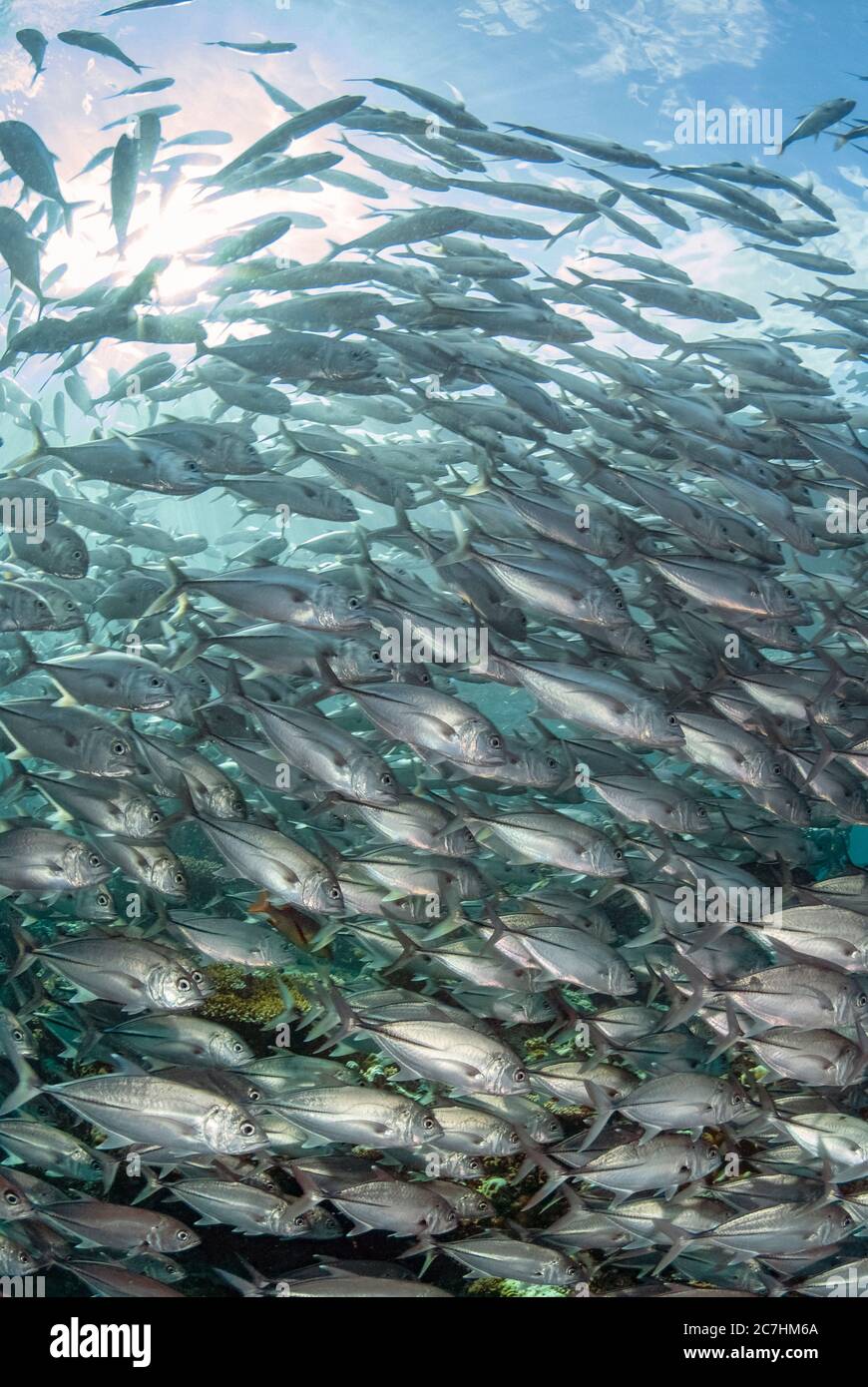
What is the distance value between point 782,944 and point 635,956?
3.60 ft

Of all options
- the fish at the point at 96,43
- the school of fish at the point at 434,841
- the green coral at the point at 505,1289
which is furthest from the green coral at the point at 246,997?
the fish at the point at 96,43

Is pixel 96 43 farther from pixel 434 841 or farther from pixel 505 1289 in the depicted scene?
pixel 505 1289

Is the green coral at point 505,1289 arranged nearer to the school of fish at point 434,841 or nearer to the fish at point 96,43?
the school of fish at point 434,841

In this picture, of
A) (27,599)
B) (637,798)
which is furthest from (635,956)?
(27,599)

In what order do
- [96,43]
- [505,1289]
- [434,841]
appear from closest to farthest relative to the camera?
[434,841], [505,1289], [96,43]

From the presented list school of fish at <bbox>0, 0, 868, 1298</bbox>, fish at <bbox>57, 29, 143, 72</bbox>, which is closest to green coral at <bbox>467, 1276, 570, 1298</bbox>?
school of fish at <bbox>0, 0, 868, 1298</bbox>

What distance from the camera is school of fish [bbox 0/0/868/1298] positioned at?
332cm

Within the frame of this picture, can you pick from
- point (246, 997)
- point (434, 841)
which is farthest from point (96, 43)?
point (246, 997)

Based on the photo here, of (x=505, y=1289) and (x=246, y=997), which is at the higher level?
(x=246, y=997)

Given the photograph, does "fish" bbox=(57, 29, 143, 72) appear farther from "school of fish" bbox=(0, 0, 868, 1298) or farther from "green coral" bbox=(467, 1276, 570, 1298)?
"green coral" bbox=(467, 1276, 570, 1298)

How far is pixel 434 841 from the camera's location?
3.51 meters

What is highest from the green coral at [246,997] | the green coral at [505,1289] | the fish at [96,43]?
the fish at [96,43]

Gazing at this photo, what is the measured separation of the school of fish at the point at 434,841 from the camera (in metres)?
3.32
